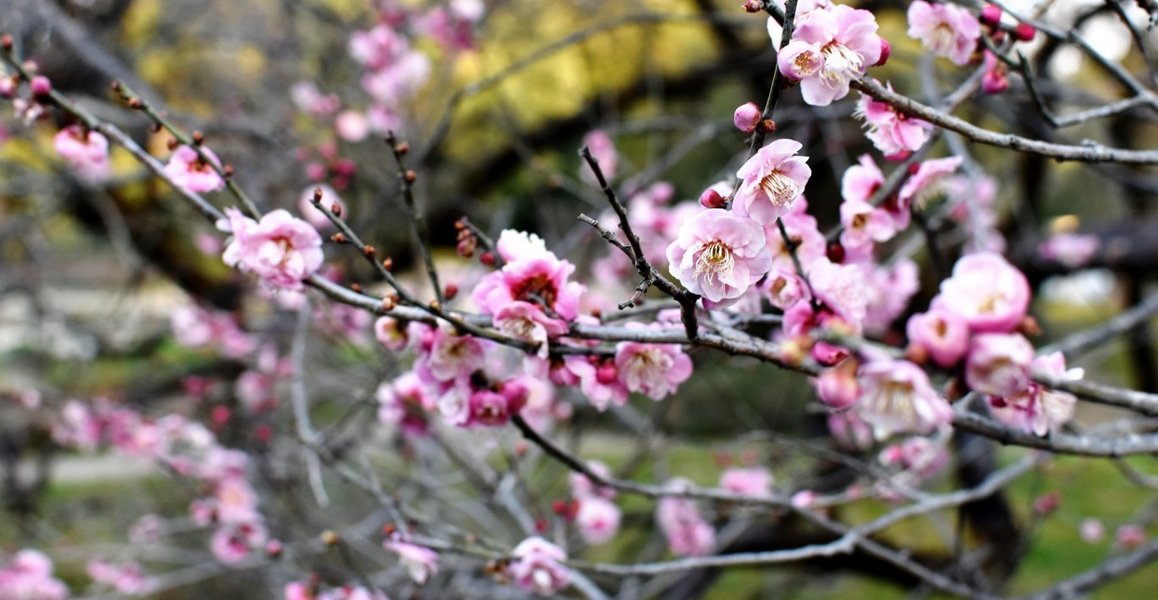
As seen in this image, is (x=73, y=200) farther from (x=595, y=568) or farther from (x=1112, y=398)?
(x=1112, y=398)

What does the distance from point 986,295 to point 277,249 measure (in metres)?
0.75

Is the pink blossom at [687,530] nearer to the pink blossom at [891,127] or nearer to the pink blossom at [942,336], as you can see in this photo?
the pink blossom at [891,127]

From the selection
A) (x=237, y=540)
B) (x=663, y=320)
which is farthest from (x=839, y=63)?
(x=237, y=540)

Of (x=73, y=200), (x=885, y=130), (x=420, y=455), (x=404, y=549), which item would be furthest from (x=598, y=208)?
(x=73, y=200)

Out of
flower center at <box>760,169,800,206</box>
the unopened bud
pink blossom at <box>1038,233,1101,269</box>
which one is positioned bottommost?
flower center at <box>760,169,800,206</box>

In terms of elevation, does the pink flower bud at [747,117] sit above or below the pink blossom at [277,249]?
below

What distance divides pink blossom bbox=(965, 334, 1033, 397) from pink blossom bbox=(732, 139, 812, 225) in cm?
24

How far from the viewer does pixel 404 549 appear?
1241mm

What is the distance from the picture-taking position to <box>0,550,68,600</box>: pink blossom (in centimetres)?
255

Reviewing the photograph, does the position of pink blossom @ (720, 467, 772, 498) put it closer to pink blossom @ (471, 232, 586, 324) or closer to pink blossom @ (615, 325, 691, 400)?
pink blossom @ (615, 325, 691, 400)

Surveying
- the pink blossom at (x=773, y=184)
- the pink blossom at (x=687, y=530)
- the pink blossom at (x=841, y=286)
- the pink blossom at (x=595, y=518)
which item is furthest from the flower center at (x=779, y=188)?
the pink blossom at (x=687, y=530)

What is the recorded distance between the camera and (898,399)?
0.56m

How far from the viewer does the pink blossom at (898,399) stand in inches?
20.8

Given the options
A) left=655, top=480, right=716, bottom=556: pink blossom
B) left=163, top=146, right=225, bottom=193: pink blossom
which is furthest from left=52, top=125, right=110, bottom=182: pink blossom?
left=655, top=480, right=716, bottom=556: pink blossom
